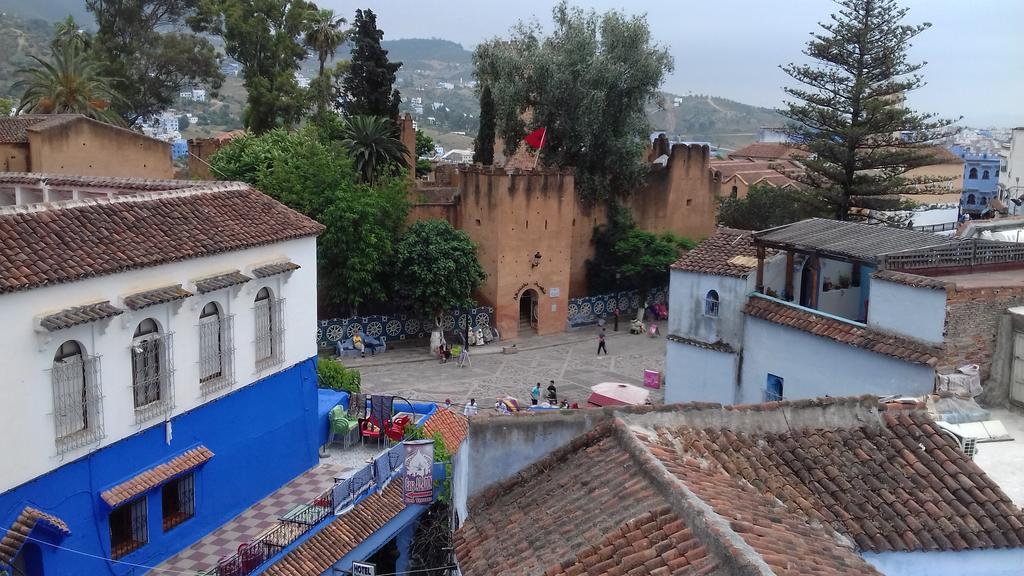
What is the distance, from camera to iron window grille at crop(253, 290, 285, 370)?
43.3 feet

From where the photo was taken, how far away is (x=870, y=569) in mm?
5488

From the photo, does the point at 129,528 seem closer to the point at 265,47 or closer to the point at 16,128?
the point at 16,128

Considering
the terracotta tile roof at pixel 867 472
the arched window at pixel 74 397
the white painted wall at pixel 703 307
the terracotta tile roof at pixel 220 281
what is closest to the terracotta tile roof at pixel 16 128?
the terracotta tile roof at pixel 220 281

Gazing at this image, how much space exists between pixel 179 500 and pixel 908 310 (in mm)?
9558

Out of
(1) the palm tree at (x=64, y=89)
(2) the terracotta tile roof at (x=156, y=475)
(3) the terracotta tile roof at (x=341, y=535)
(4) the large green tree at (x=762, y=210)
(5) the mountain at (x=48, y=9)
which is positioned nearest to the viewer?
(2) the terracotta tile roof at (x=156, y=475)

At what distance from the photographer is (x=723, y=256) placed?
15.2 m

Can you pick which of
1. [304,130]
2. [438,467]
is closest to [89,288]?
[438,467]

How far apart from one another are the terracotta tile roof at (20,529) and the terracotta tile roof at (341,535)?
2614 mm

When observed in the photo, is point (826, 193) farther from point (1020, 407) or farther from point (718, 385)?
point (1020, 407)

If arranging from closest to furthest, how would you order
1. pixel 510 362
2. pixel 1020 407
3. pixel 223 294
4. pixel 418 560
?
pixel 1020 407, pixel 223 294, pixel 418 560, pixel 510 362

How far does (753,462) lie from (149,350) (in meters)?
7.63

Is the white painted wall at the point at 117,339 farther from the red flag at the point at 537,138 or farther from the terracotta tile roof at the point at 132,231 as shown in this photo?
the red flag at the point at 537,138

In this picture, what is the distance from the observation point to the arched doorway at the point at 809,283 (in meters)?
14.5

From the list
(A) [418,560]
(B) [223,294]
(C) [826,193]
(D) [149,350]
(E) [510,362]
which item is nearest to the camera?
(D) [149,350]
